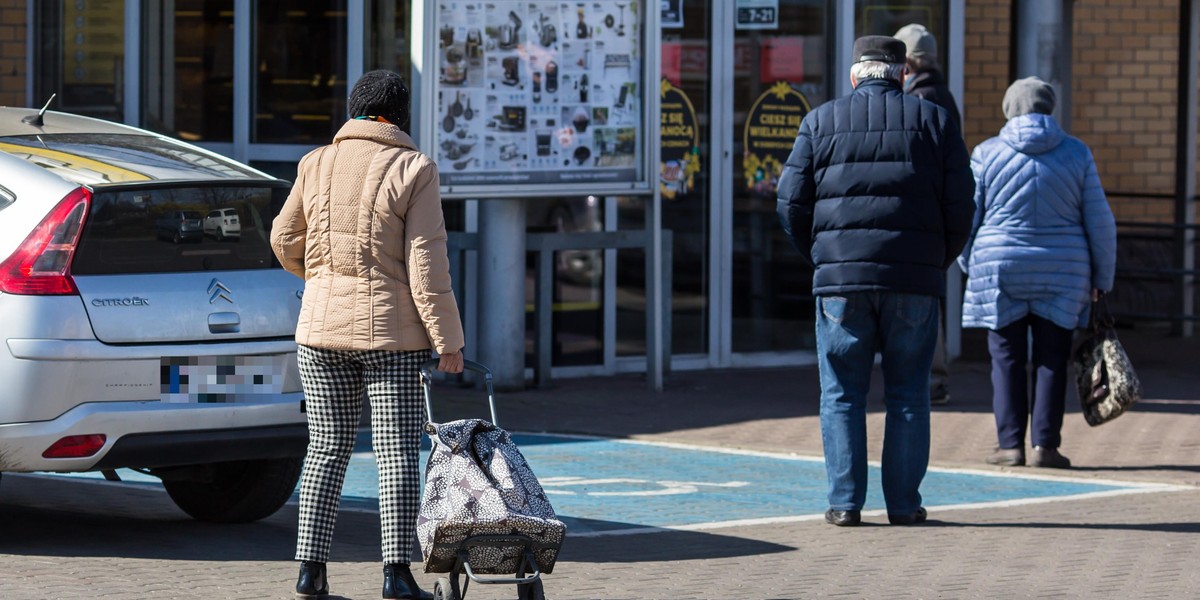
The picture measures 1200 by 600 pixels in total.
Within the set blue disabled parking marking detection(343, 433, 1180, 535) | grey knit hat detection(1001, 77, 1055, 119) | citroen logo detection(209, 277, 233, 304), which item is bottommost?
blue disabled parking marking detection(343, 433, 1180, 535)

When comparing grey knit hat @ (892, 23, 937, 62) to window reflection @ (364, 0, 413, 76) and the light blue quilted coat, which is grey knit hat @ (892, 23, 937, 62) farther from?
window reflection @ (364, 0, 413, 76)

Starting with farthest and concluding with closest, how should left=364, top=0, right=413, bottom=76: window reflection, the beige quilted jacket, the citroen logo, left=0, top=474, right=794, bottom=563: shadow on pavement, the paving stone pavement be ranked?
left=364, top=0, right=413, bottom=76: window reflection → left=0, top=474, right=794, bottom=563: shadow on pavement → the citroen logo → the paving stone pavement → the beige quilted jacket

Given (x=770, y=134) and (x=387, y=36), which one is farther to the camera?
(x=770, y=134)

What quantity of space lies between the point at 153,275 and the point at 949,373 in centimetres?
735

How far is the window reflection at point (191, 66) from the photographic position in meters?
12.1

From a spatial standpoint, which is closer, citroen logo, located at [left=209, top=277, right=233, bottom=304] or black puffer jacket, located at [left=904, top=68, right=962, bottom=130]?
citroen logo, located at [left=209, top=277, right=233, bottom=304]

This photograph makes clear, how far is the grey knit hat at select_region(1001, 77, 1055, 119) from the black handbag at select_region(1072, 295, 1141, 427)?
0.92 m

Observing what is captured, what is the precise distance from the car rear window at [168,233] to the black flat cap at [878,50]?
228 centimetres

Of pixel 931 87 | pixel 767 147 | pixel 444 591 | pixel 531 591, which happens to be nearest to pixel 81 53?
pixel 767 147

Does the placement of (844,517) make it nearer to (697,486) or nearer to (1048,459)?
(697,486)

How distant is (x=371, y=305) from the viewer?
544 centimetres

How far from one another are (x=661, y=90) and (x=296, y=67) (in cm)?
235

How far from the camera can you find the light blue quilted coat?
8500mm

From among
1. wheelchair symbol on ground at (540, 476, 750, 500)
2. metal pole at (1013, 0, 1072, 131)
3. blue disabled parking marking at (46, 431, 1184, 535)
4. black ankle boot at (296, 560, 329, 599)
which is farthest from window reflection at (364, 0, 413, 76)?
black ankle boot at (296, 560, 329, 599)
